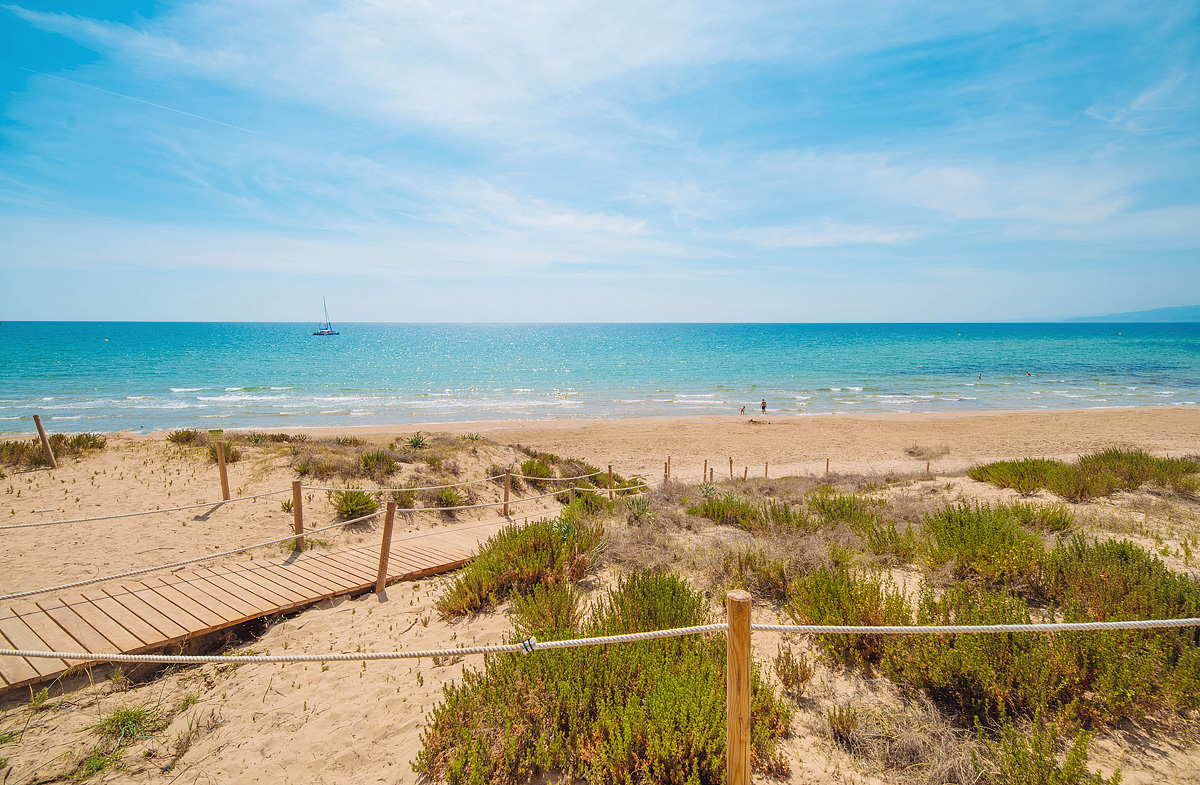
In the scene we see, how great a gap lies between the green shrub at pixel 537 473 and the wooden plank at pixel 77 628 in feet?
28.6

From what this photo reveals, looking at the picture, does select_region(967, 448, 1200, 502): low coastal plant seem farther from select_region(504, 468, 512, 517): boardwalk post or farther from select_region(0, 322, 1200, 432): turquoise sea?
select_region(0, 322, 1200, 432): turquoise sea

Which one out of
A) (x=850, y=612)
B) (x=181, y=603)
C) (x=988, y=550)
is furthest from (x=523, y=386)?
(x=850, y=612)

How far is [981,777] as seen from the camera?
2805mm

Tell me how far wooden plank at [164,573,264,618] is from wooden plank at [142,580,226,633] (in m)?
0.16

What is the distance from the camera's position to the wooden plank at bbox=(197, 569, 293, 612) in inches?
231

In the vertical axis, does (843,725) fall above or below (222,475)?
below

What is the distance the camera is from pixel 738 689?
8.11 feet

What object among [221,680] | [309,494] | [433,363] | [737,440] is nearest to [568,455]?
[737,440]

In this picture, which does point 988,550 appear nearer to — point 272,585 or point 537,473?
point 272,585

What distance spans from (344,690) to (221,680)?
1296 mm

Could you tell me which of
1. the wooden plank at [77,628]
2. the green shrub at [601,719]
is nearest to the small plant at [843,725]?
the green shrub at [601,719]

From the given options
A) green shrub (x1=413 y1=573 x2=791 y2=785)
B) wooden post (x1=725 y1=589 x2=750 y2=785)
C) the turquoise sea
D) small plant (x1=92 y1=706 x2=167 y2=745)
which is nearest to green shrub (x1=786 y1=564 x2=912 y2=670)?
green shrub (x1=413 y1=573 x2=791 y2=785)

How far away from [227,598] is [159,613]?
0.59 metres

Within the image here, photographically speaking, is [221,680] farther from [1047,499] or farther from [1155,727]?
[1047,499]
